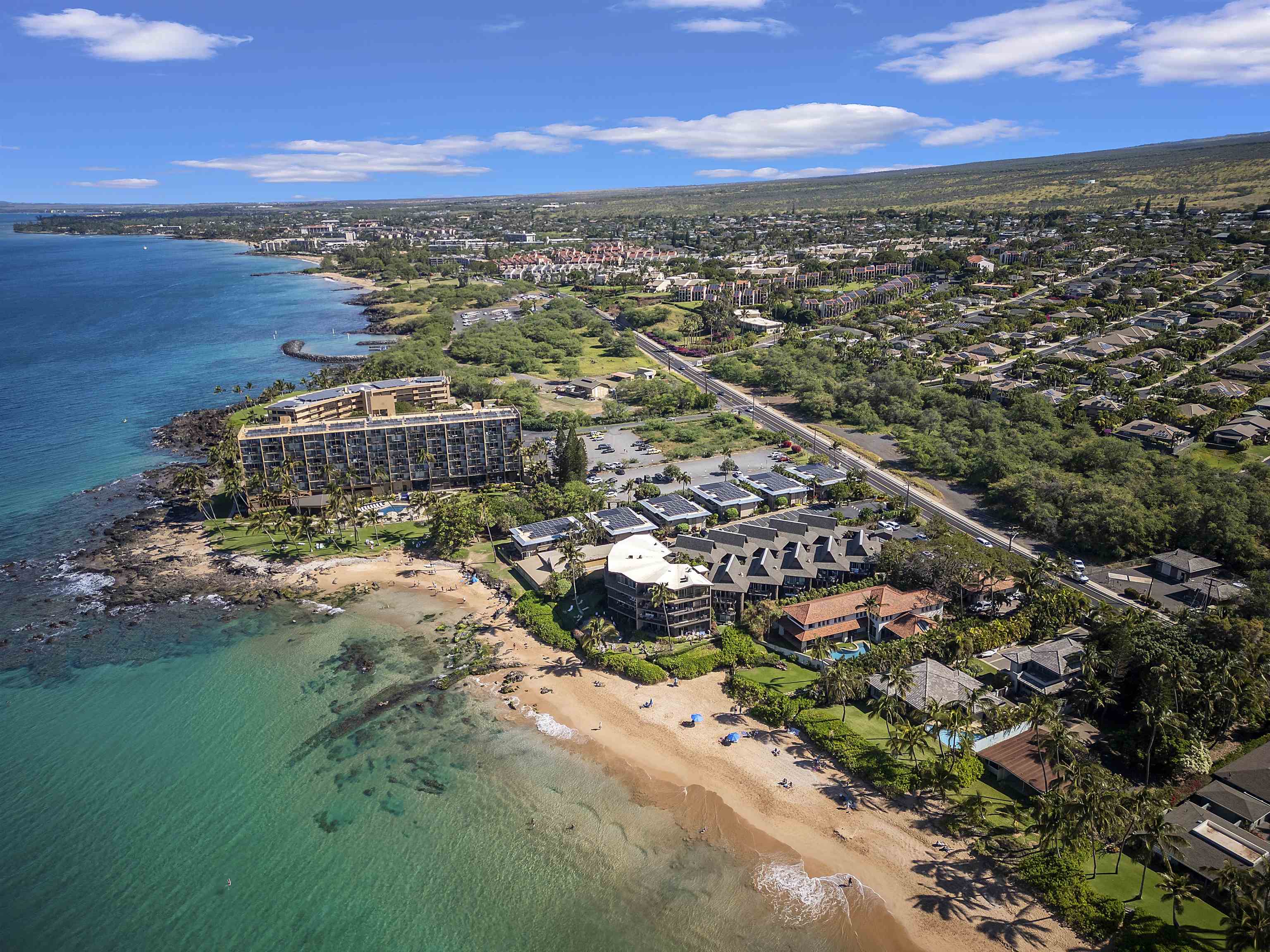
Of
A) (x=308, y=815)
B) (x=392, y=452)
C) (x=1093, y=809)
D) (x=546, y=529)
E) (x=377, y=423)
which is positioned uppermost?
(x=377, y=423)

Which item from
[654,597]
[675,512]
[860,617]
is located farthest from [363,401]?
[860,617]

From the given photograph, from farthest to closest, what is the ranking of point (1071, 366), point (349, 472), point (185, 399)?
point (185, 399), point (1071, 366), point (349, 472)

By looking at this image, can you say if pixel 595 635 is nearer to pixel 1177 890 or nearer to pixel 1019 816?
pixel 1019 816

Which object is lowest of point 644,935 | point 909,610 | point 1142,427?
point 644,935

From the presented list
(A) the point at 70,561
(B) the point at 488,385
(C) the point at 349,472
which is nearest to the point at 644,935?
(C) the point at 349,472

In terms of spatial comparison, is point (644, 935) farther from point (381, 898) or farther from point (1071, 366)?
point (1071, 366)

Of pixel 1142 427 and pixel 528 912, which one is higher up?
pixel 1142 427

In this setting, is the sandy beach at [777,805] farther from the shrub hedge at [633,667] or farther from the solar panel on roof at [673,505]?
the solar panel on roof at [673,505]

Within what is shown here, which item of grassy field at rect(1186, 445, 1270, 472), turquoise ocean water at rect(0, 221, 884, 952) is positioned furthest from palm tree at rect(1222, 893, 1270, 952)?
grassy field at rect(1186, 445, 1270, 472)
